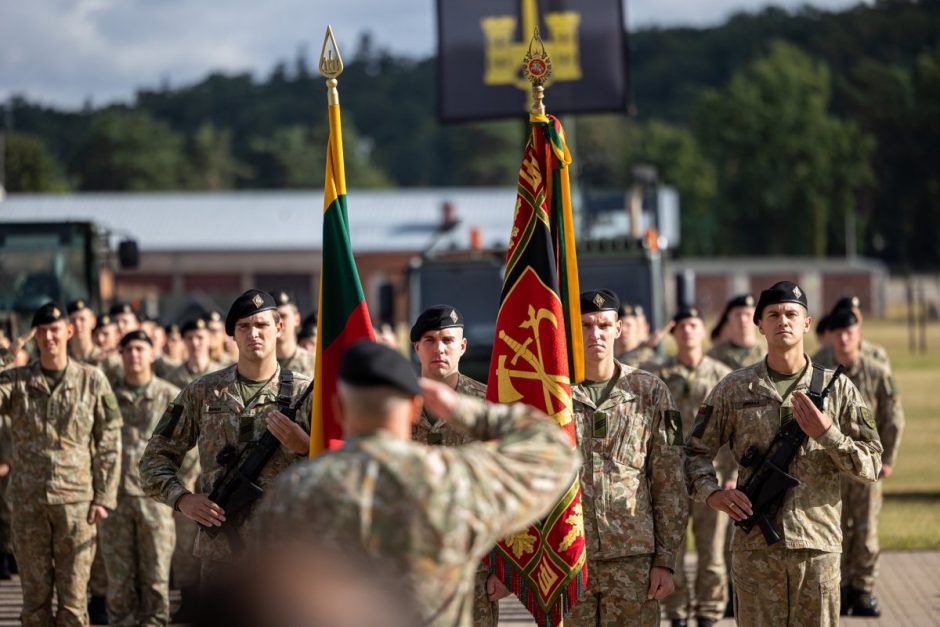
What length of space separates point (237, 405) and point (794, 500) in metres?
2.59

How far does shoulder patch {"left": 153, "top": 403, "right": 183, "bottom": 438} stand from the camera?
22.0 ft

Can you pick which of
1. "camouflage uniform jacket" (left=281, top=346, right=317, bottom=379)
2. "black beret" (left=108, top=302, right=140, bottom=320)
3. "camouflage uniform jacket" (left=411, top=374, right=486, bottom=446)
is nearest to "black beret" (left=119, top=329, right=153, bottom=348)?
"camouflage uniform jacket" (left=281, top=346, right=317, bottom=379)

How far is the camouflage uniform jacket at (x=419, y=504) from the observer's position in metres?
3.69

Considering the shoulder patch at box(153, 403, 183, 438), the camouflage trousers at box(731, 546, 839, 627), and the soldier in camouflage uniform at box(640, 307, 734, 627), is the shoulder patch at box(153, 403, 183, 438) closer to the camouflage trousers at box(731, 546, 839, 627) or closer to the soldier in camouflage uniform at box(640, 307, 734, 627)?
the camouflage trousers at box(731, 546, 839, 627)

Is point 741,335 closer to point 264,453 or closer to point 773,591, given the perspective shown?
point 773,591

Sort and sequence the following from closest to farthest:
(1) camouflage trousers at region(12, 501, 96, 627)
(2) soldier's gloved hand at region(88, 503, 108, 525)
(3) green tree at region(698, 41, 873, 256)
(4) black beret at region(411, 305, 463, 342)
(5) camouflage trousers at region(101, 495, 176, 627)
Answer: (4) black beret at region(411, 305, 463, 342)
(1) camouflage trousers at region(12, 501, 96, 627)
(2) soldier's gloved hand at region(88, 503, 108, 525)
(5) camouflage trousers at region(101, 495, 176, 627)
(3) green tree at region(698, 41, 873, 256)

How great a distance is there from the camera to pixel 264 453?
21.0 ft

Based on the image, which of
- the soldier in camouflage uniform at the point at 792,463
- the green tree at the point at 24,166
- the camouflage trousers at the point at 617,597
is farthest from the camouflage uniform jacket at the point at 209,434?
the green tree at the point at 24,166

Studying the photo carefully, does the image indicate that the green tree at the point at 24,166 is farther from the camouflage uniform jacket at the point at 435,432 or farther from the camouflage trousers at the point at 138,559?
the camouflage uniform jacket at the point at 435,432

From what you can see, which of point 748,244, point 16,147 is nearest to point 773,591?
point 748,244

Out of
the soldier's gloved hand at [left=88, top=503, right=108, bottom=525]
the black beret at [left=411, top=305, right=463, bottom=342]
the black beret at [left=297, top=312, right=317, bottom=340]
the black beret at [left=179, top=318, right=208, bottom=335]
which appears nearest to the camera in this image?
the black beret at [left=411, top=305, right=463, bottom=342]

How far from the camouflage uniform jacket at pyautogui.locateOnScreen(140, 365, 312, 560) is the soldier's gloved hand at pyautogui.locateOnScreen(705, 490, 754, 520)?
1.90 m

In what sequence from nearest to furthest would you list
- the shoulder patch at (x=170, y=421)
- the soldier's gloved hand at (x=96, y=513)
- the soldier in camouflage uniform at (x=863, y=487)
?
the shoulder patch at (x=170, y=421) → the soldier's gloved hand at (x=96, y=513) → the soldier in camouflage uniform at (x=863, y=487)

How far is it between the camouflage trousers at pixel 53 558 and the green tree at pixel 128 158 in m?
99.0
